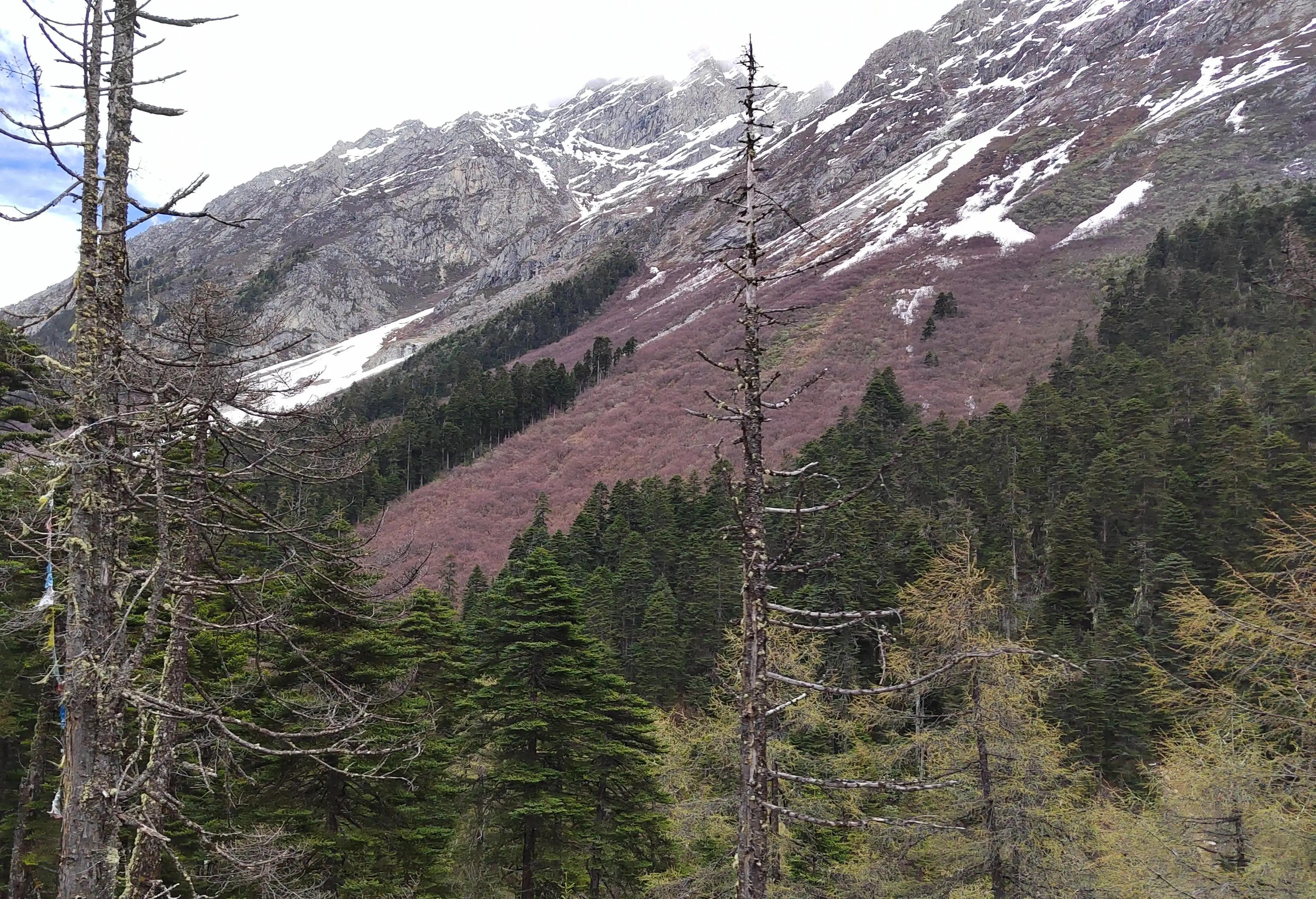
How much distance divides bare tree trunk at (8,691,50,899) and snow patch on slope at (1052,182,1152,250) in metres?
79.9

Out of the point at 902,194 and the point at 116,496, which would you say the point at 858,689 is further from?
the point at 902,194

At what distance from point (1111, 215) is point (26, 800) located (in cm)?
8626

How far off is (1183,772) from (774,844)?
817 centimetres

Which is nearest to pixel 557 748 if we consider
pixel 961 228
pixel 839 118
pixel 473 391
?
pixel 473 391

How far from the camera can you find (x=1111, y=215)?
7106 cm

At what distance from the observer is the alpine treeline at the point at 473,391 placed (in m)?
66.6

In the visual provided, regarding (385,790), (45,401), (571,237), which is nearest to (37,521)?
(45,401)

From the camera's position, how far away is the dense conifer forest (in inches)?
356

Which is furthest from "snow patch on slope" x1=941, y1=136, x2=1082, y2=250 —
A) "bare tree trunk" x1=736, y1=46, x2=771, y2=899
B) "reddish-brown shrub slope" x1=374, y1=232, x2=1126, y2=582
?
"bare tree trunk" x1=736, y1=46, x2=771, y2=899

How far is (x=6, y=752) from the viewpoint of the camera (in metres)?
17.5

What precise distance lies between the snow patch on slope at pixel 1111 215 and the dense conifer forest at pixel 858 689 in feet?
93.1

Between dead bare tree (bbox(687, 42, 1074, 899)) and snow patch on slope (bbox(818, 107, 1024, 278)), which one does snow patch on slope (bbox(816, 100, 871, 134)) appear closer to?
snow patch on slope (bbox(818, 107, 1024, 278))

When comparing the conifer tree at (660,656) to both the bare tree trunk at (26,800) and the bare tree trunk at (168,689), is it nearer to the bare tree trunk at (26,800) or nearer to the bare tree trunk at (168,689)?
the bare tree trunk at (26,800)

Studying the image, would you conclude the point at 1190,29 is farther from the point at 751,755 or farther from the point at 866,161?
the point at 751,755
